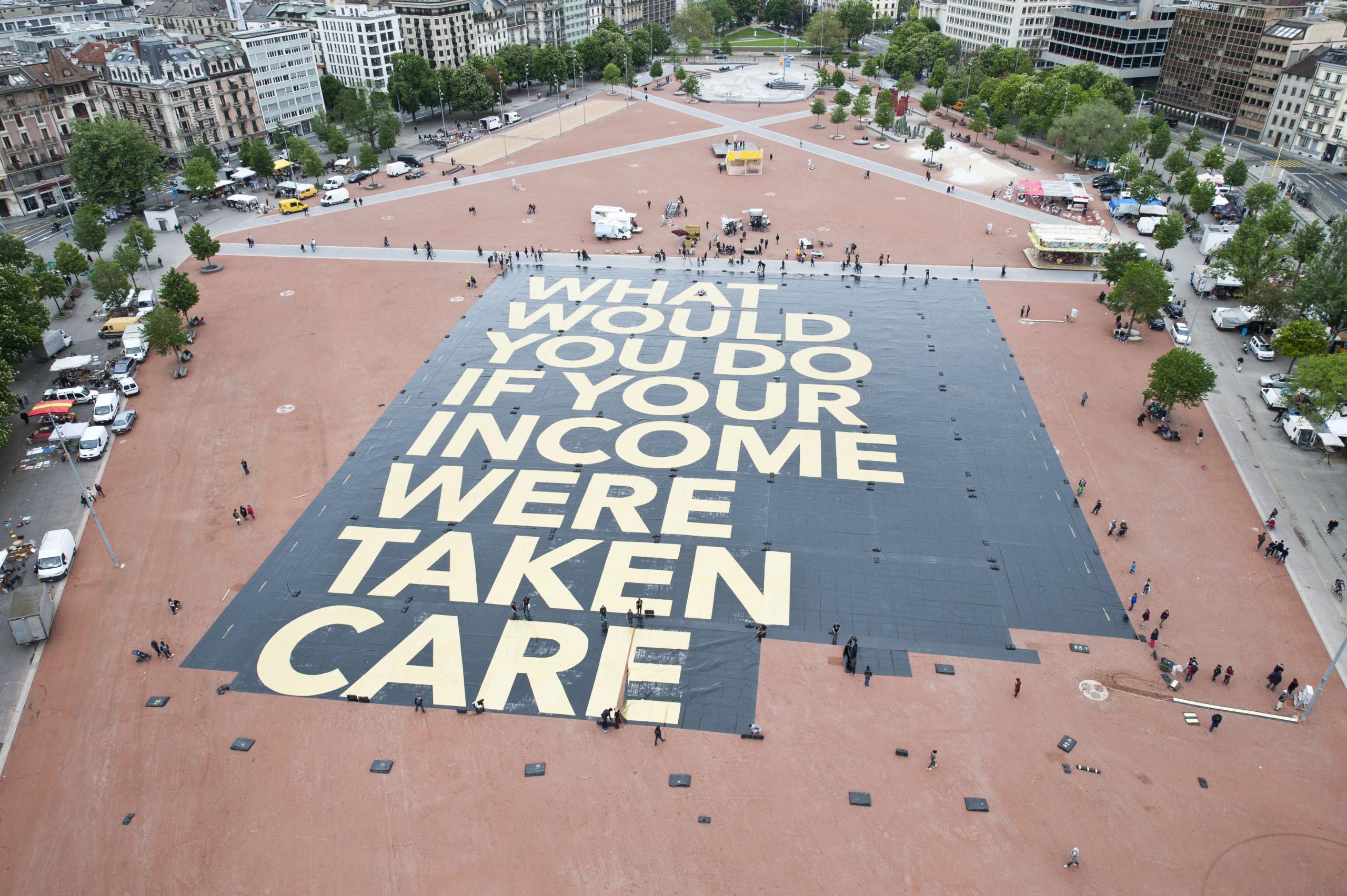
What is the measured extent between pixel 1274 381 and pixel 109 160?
371ft

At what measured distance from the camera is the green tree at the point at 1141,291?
61.2 m

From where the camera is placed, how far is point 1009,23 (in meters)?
160

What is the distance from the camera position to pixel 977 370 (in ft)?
190

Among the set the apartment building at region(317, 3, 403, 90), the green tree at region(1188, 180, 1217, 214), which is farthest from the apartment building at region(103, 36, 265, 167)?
the green tree at region(1188, 180, 1217, 214)

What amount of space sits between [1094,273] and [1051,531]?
41.6 meters

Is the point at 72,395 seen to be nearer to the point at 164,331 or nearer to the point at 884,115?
the point at 164,331

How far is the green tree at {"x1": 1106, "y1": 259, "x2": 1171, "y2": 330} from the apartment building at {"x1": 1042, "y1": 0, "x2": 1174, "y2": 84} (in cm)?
9813

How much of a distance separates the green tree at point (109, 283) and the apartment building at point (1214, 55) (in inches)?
5488

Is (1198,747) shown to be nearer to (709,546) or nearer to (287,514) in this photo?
(709,546)

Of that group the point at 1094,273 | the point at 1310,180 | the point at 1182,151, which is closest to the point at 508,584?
the point at 1094,273

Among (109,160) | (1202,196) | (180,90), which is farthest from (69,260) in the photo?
(1202,196)

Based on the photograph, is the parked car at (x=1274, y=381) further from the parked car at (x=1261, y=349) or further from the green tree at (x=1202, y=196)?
the green tree at (x=1202, y=196)

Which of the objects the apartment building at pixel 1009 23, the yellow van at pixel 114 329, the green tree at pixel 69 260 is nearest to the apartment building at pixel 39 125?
the green tree at pixel 69 260

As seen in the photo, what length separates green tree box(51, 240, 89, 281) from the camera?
73000 mm
